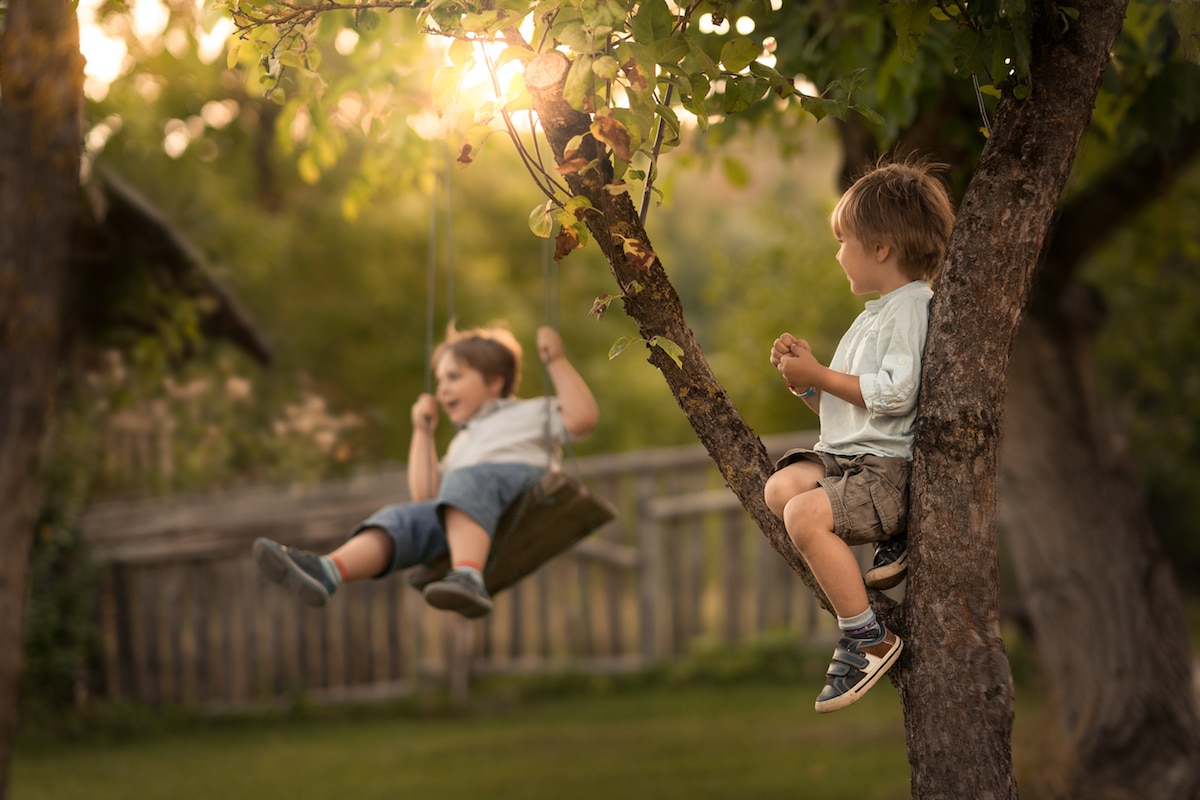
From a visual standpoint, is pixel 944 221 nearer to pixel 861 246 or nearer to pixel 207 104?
pixel 861 246

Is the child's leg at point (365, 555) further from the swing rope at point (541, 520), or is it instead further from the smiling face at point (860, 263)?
the smiling face at point (860, 263)

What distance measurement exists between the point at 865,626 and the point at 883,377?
460mm

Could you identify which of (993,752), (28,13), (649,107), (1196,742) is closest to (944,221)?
(649,107)

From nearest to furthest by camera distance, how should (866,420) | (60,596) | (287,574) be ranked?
(866,420) → (287,574) → (60,596)

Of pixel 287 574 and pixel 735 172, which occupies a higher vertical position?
pixel 735 172

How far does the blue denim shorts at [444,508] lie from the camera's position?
327cm

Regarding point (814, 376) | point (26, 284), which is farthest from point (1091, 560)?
point (26, 284)

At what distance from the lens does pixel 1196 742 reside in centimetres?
503

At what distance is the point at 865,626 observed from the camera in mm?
2113

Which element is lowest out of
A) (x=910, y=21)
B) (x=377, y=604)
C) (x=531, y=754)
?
(x=531, y=754)

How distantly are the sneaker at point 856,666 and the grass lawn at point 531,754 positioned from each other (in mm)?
3890

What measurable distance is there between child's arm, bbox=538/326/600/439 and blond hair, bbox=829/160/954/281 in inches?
42.2

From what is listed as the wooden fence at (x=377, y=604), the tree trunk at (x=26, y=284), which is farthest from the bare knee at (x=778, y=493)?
the wooden fence at (x=377, y=604)

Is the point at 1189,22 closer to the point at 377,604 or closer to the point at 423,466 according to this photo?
the point at 423,466
